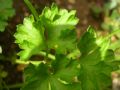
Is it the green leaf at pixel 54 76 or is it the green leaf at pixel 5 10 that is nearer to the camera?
the green leaf at pixel 54 76

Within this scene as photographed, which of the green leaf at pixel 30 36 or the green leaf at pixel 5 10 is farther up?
the green leaf at pixel 5 10

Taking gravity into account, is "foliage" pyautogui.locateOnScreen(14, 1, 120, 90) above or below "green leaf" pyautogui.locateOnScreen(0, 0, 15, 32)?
below

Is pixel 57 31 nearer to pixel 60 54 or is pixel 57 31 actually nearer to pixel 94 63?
pixel 60 54

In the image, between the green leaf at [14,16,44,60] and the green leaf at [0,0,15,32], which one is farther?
the green leaf at [0,0,15,32]

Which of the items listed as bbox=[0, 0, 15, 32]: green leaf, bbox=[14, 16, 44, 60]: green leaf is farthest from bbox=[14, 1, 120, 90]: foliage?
bbox=[0, 0, 15, 32]: green leaf

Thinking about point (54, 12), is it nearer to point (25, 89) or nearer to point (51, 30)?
point (51, 30)

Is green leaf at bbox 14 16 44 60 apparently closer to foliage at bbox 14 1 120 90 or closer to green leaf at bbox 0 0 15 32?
foliage at bbox 14 1 120 90

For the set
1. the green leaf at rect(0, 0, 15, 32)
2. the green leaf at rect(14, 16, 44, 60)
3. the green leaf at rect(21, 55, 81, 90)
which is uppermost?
the green leaf at rect(0, 0, 15, 32)

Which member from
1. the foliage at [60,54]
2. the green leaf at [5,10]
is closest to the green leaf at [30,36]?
the foliage at [60,54]

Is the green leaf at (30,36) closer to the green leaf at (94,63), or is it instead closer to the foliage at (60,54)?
the foliage at (60,54)
